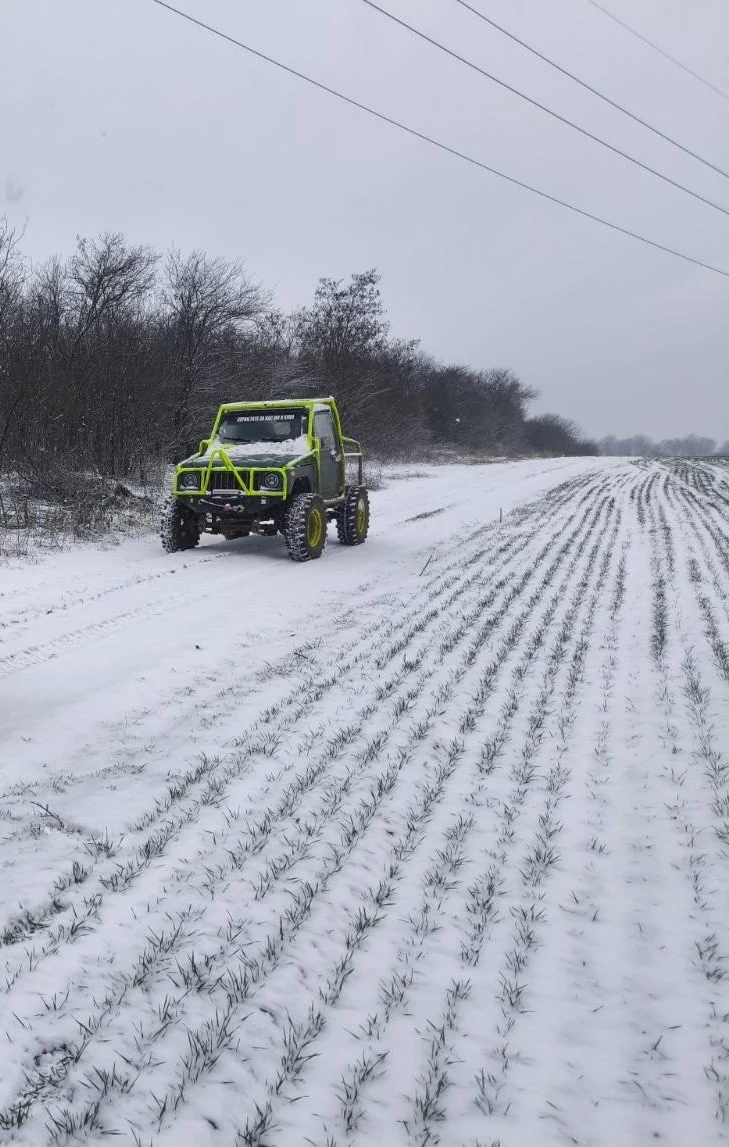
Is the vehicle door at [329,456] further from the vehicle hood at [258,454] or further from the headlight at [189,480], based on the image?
the headlight at [189,480]

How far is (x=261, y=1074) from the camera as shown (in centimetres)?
205

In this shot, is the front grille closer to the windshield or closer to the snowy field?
the windshield

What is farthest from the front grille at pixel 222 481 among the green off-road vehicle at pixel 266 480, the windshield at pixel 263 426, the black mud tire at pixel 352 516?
the black mud tire at pixel 352 516

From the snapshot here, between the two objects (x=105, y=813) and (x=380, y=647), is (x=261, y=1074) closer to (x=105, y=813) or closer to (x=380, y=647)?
(x=105, y=813)

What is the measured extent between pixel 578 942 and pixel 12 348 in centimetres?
1345

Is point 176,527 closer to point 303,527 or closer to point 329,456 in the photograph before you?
point 303,527

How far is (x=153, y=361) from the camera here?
1725 centimetres

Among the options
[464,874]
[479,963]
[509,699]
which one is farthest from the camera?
[509,699]

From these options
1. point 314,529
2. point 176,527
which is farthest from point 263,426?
point 176,527

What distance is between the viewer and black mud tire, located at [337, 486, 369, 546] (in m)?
11.7

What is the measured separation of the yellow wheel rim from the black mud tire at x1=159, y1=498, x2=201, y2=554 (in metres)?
1.89

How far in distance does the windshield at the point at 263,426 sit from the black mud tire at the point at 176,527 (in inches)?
52.4

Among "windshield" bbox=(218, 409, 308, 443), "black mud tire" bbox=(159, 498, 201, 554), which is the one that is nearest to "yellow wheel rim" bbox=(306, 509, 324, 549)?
"windshield" bbox=(218, 409, 308, 443)

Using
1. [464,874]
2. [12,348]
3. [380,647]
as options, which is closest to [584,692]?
[380,647]
